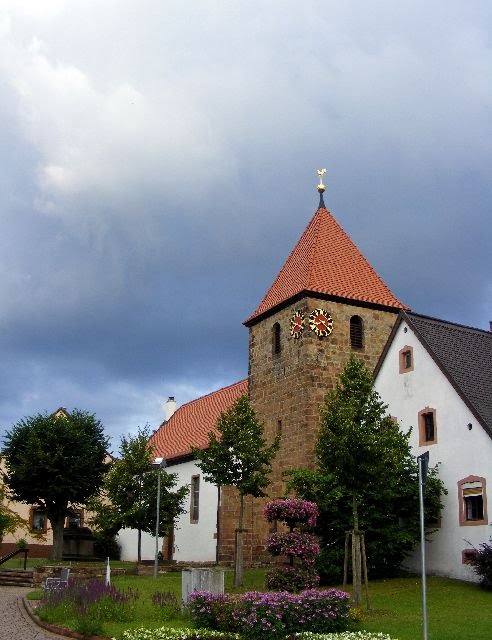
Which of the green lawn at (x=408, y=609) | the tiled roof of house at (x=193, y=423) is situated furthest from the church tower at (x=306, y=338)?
the green lawn at (x=408, y=609)

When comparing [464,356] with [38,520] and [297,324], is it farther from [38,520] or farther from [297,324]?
[38,520]

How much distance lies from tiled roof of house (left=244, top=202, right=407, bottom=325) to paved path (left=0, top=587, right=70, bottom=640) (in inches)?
702

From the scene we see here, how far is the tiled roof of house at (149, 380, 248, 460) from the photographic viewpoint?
45.5 m

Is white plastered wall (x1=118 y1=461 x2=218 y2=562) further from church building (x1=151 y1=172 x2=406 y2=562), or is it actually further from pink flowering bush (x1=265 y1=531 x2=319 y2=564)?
pink flowering bush (x1=265 y1=531 x2=319 y2=564)

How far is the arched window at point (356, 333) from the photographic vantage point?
3650cm

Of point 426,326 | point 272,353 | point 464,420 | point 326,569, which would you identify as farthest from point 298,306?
point 326,569

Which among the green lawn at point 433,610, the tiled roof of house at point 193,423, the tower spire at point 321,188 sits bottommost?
the green lawn at point 433,610

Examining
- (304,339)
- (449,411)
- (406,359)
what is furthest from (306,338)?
(449,411)

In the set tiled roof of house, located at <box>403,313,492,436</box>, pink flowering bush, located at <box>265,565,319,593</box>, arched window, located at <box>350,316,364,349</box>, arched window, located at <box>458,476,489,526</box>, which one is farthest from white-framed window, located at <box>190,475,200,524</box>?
pink flowering bush, located at <box>265,565,319,593</box>

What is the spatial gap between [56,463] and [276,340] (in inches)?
510

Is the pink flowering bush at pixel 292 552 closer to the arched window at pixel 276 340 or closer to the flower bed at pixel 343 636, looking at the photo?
the flower bed at pixel 343 636

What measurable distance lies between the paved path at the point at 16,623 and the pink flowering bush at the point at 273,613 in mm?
3072

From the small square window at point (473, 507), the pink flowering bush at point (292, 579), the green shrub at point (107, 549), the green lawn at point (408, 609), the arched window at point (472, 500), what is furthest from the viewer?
the green shrub at point (107, 549)

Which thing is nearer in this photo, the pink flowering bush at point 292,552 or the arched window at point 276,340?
A: the pink flowering bush at point 292,552
